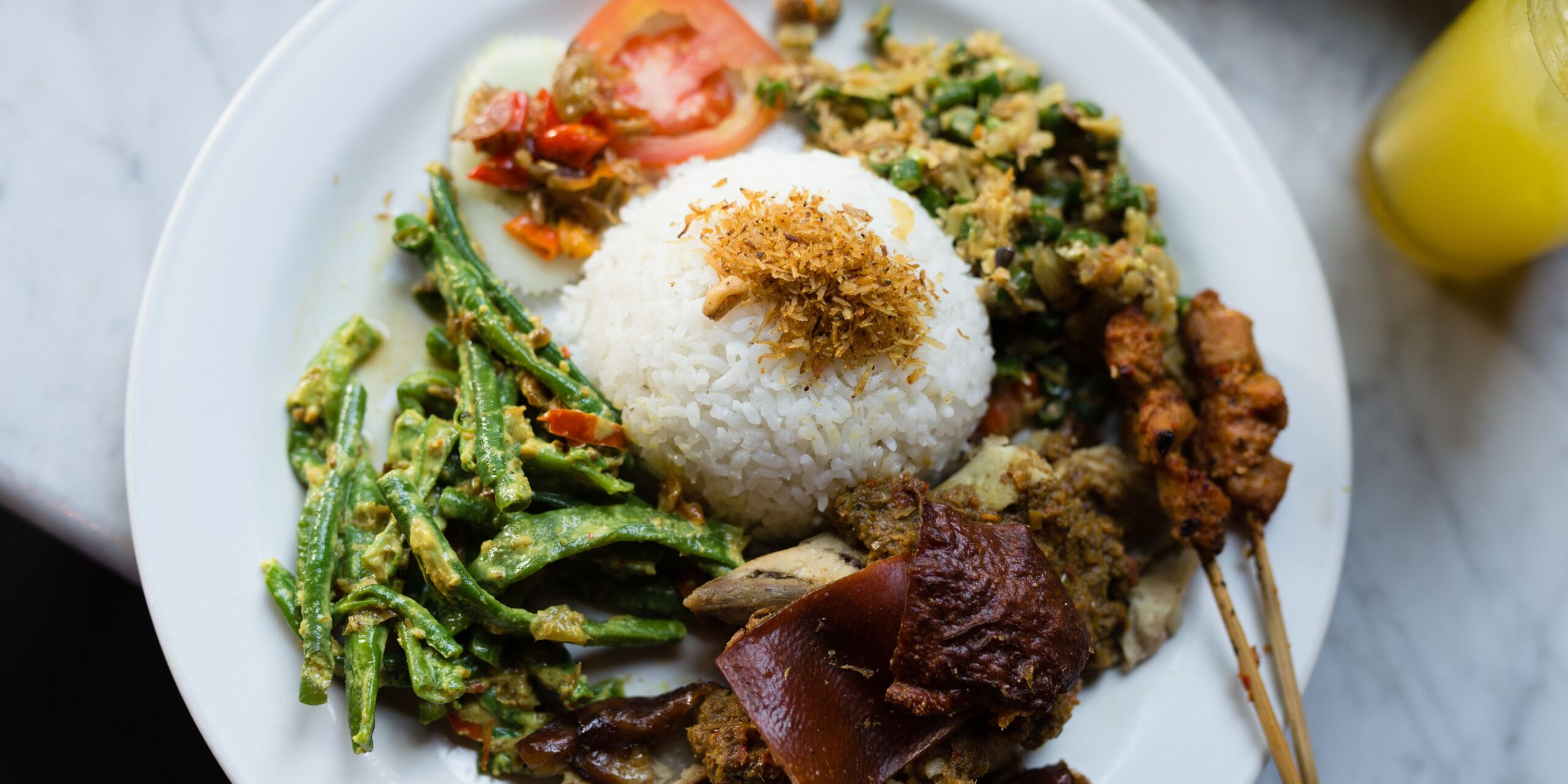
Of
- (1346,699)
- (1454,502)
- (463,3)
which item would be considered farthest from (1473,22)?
(463,3)

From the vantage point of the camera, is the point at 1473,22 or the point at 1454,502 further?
the point at 1454,502

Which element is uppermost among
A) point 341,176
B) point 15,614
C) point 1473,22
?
point 1473,22

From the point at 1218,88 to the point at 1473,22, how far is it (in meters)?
0.95

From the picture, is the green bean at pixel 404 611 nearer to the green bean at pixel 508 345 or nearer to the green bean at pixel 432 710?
the green bean at pixel 432 710

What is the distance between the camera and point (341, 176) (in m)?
3.75

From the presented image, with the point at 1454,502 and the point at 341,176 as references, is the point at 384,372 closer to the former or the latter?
the point at 341,176

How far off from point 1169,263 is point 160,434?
12.6 feet

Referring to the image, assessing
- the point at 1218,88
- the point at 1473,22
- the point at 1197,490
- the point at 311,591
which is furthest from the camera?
the point at 1218,88

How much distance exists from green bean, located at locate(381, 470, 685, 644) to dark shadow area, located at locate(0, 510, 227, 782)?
193 cm

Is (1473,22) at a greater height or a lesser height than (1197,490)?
greater

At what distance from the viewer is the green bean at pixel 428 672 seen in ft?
10.1

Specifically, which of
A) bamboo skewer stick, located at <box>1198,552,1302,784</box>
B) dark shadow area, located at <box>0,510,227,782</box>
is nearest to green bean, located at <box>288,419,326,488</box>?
dark shadow area, located at <box>0,510,227,782</box>

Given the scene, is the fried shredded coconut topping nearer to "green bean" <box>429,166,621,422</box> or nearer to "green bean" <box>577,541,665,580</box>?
"green bean" <box>429,166,621,422</box>

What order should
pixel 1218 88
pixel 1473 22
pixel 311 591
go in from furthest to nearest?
pixel 1218 88 < pixel 1473 22 < pixel 311 591
